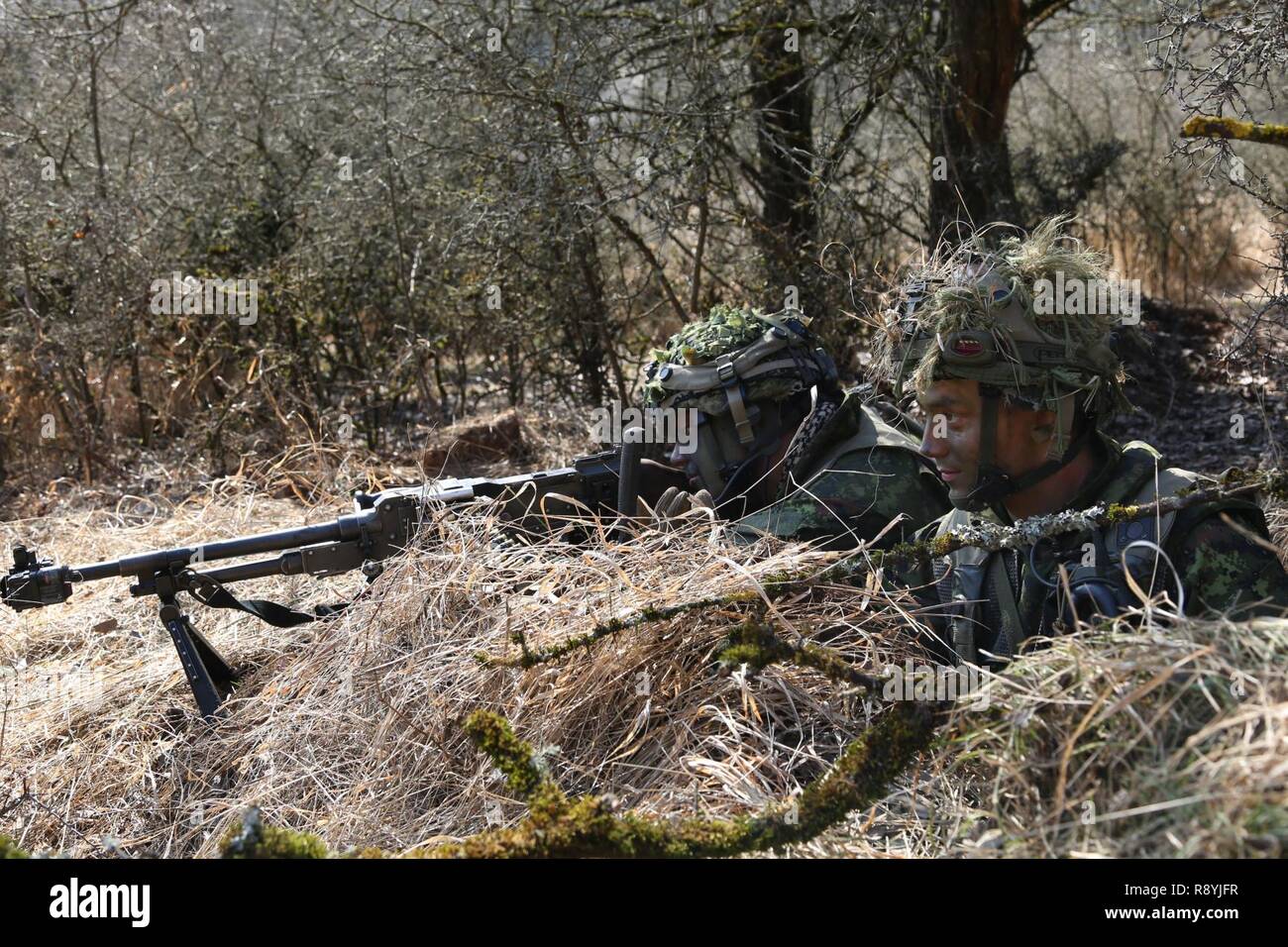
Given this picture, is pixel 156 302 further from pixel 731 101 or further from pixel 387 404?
pixel 731 101

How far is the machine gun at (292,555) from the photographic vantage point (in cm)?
405

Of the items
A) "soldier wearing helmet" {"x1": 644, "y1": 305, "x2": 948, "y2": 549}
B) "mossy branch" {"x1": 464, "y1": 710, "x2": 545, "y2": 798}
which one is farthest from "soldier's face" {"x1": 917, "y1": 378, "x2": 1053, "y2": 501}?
"mossy branch" {"x1": 464, "y1": 710, "x2": 545, "y2": 798}

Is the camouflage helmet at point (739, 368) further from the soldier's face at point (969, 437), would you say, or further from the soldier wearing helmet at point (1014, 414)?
the soldier's face at point (969, 437)

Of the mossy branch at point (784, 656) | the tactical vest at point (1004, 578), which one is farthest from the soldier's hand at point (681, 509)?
the mossy branch at point (784, 656)

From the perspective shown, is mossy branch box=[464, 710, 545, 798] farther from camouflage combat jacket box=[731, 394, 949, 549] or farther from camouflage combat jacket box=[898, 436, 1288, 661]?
camouflage combat jacket box=[731, 394, 949, 549]

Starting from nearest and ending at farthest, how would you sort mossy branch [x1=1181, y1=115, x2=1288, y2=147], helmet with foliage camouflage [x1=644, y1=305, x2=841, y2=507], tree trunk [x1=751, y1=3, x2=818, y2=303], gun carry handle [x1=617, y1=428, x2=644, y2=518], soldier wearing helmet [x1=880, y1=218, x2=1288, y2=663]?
1. soldier wearing helmet [x1=880, y1=218, x2=1288, y2=663]
2. mossy branch [x1=1181, y1=115, x2=1288, y2=147]
3. helmet with foliage camouflage [x1=644, y1=305, x2=841, y2=507]
4. gun carry handle [x1=617, y1=428, x2=644, y2=518]
5. tree trunk [x1=751, y1=3, x2=818, y2=303]

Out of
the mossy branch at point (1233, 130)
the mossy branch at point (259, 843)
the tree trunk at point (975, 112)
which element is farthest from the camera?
the tree trunk at point (975, 112)

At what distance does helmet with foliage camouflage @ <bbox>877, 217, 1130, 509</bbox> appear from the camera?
127 inches

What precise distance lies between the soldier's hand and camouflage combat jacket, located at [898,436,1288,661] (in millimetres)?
655

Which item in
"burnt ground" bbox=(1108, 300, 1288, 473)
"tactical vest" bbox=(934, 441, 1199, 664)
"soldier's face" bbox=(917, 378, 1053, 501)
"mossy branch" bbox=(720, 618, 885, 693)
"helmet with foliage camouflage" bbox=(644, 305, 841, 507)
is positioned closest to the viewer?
"mossy branch" bbox=(720, 618, 885, 693)

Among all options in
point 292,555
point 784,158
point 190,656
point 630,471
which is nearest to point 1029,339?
point 630,471

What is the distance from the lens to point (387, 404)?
8484 mm

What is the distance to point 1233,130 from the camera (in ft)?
11.9

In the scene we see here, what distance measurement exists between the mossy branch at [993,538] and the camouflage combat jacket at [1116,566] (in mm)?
50
